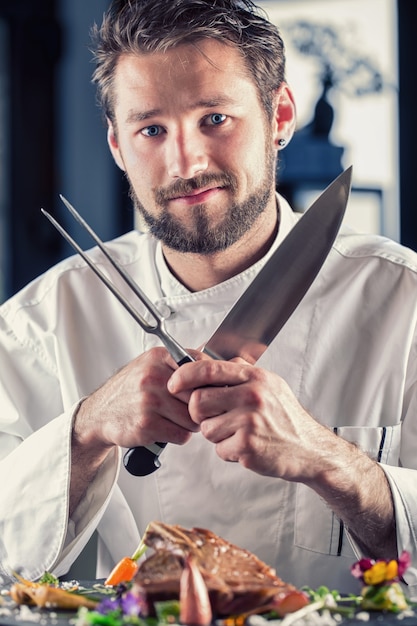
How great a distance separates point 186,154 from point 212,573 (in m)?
0.60

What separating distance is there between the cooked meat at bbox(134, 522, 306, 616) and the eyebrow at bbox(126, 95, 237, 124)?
23.8 inches

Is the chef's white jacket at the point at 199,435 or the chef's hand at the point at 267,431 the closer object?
the chef's hand at the point at 267,431

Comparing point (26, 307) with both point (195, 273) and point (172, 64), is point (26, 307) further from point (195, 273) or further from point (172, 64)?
point (172, 64)

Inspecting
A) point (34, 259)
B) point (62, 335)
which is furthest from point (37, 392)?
point (34, 259)

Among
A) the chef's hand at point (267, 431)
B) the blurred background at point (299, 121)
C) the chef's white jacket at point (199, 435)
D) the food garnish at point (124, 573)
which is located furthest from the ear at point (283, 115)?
the blurred background at point (299, 121)

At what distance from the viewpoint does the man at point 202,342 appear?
44.7 inches

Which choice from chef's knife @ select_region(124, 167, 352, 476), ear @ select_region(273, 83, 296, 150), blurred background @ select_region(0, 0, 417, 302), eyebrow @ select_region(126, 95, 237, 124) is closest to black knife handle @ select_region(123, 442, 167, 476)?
chef's knife @ select_region(124, 167, 352, 476)

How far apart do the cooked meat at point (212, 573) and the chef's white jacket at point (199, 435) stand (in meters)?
0.26

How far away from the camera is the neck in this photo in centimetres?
136

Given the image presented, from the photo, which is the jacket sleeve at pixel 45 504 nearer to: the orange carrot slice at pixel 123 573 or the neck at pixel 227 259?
the orange carrot slice at pixel 123 573

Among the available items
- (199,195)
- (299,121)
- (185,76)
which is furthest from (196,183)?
(299,121)

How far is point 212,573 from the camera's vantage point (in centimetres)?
85

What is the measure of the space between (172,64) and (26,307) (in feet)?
1.48

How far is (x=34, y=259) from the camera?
2.98 m
